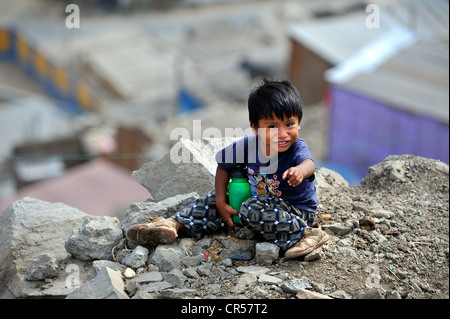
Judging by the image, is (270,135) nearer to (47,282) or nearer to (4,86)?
(47,282)

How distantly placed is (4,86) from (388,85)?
16.1 meters

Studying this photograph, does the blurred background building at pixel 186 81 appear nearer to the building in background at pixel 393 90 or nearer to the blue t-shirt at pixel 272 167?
the building in background at pixel 393 90

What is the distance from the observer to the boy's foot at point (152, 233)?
3119 mm

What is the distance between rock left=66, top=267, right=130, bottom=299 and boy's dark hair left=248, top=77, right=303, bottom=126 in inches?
40.4

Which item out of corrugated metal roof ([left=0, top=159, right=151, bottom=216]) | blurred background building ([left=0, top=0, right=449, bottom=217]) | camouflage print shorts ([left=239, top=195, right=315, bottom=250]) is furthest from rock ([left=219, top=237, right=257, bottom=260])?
corrugated metal roof ([left=0, top=159, right=151, bottom=216])

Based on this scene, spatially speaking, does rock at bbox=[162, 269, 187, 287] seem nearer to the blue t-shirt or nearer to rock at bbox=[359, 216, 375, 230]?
the blue t-shirt

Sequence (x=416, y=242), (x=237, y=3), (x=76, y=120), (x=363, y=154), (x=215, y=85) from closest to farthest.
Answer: (x=416, y=242)
(x=363, y=154)
(x=76, y=120)
(x=215, y=85)
(x=237, y=3)

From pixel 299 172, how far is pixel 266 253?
46 centimetres

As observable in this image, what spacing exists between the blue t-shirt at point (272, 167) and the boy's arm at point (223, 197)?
40mm

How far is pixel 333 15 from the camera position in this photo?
23.9 m

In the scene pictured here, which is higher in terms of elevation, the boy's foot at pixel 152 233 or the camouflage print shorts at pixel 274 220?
the camouflage print shorts at pixel 274 220

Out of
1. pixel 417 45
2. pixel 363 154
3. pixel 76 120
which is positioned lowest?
pixel 76 120

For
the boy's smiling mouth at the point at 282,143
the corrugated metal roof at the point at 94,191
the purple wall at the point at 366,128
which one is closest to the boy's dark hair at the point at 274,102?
the boy's smiling mouth at the point at 282,143

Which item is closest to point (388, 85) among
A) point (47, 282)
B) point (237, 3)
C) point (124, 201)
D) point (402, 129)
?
point (402, 129)
